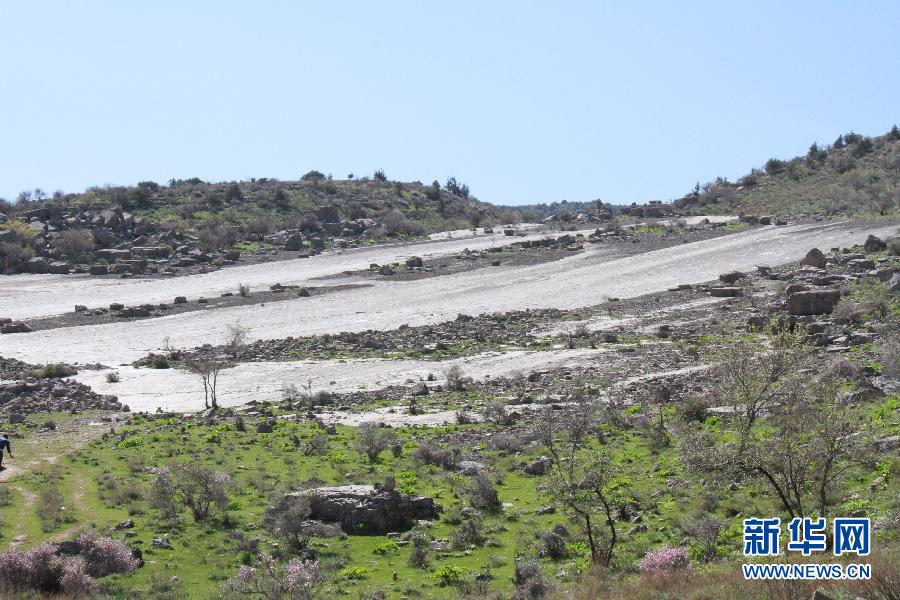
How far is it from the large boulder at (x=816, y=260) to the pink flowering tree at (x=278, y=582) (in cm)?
5146

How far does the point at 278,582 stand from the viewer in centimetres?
1419

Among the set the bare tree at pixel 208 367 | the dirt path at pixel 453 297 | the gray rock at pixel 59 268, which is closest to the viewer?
the bare tree at pixel 208 367

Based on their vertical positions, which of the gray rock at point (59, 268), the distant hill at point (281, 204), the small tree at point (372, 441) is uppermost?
the distant hill at point (281, 204)

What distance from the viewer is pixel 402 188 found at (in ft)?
376

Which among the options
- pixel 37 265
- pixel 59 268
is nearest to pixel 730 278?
pixel 59 268

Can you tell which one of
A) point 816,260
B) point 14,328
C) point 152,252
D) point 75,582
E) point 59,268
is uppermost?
point 152,252

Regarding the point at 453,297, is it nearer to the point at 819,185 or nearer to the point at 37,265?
the point at 37,265

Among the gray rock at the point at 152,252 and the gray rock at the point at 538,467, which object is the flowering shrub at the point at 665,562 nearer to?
the gray rock at the point at 538,467

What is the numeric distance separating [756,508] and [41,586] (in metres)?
12.8

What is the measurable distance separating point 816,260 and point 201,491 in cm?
4972

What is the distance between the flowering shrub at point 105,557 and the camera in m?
16.1

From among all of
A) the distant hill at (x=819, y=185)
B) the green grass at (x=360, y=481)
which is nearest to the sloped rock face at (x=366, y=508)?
the green grass at (x=360, y=481)

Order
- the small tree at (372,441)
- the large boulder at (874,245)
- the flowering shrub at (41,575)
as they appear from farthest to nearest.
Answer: the large boulder at (874,245) → the small tree at (372,441) → the flowering shrub at (41,575)

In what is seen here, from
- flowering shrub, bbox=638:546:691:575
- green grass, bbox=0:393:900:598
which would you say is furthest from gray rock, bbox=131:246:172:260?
flowering shrub, bbox=638:546:691:575
